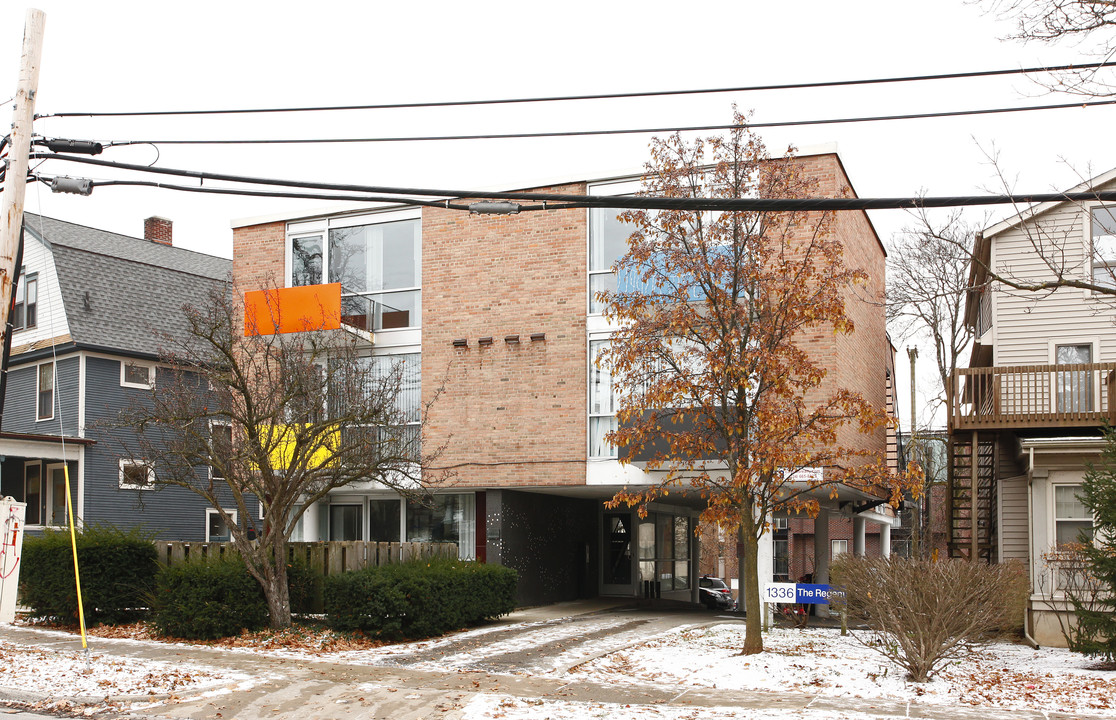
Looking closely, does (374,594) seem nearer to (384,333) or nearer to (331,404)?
(331,404)

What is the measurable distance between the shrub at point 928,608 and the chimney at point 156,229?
102ft

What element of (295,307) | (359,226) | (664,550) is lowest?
(664,550)

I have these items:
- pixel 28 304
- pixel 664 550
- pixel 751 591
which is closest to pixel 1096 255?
pixel 751 591

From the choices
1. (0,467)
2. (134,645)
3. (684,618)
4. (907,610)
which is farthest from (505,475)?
(0,467)

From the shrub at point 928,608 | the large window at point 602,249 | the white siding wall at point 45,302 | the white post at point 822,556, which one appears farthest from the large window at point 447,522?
the white siding wall at point 45,302

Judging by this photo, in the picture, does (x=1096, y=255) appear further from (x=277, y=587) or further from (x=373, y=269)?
(x=373, y=269)

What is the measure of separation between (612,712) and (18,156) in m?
8.92

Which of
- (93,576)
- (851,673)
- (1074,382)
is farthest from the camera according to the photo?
(1074,382)

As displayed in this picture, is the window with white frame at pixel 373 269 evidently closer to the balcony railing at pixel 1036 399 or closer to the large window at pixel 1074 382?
the balcony railing at pixel 1036 399

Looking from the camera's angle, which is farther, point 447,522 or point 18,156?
point 447,522

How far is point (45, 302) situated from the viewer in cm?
2781

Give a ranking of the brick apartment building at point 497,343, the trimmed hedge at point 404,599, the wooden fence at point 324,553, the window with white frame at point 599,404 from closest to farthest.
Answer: the trimmed hedge at point 404,599 < the wooden fence at point 324,553 < the window with white frame at point 599,404 < the brick apartment building at point 497,343

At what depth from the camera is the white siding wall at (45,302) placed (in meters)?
27.1

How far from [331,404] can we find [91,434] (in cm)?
1361
